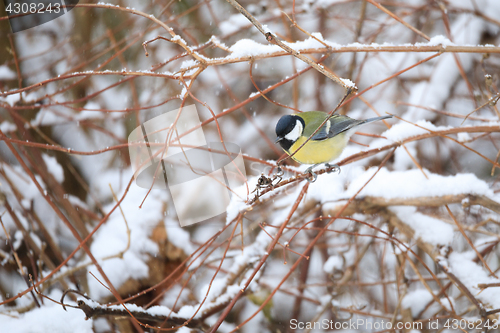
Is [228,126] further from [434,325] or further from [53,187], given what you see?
[434,325]

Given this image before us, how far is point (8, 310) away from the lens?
0.91 metres

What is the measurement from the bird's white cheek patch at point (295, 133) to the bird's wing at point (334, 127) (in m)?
0.04

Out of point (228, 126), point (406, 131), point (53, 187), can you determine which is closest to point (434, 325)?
point (406, 131)

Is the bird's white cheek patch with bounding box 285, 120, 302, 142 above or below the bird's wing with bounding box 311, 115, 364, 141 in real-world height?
below

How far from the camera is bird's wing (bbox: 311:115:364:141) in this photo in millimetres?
843

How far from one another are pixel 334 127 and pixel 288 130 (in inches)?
5.8

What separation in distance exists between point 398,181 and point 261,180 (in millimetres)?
Answer: 600

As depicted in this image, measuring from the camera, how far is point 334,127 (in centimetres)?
87

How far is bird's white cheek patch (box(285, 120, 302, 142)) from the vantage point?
0.81 meters

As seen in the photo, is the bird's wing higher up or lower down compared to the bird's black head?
higher up

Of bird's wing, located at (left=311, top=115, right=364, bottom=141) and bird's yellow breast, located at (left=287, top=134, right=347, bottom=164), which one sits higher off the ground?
bird's wing, located at (left=311, top=115, right=364, bottom=141)

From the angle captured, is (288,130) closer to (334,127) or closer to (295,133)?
(295,133)

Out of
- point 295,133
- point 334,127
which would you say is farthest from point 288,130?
point 334,127

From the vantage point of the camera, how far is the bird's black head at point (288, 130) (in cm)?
79
